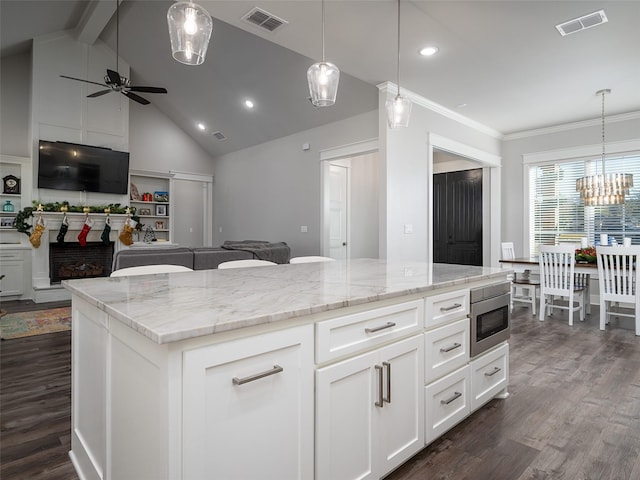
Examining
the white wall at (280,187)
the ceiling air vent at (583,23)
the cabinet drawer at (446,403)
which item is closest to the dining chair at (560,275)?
the ceiling air vent at (583,23)

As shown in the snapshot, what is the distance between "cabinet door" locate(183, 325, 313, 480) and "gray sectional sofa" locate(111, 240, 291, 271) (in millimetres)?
3596

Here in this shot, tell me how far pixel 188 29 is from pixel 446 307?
6.23ft

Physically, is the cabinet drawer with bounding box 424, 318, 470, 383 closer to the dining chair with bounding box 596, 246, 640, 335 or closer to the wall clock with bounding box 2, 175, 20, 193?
the dining chair with bounding box 596, 246, 640, 335

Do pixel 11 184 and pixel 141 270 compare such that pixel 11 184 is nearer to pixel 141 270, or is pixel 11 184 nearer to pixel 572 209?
pixel 141 270

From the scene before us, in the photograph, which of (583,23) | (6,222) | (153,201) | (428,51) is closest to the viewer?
(583,23)

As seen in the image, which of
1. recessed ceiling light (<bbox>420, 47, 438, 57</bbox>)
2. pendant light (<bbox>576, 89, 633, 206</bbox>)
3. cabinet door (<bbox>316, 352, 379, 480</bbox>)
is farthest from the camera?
pendant light (<bbox>576, 89, 633, 206</bbox>)

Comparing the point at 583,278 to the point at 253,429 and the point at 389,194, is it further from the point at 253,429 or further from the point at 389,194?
the point at 253,429

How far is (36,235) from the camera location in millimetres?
5879

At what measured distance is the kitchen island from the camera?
96 cm

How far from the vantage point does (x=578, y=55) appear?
3.71 metres

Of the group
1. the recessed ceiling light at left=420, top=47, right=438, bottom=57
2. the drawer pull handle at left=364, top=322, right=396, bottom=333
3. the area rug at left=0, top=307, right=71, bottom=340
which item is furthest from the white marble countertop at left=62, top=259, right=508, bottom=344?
the area rug at left=0, top=307, right=71, bottom=340

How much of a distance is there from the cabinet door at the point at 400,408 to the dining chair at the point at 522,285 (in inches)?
143

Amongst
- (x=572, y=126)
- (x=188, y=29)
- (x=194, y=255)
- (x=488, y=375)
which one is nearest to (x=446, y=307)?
(x=488, y=375)

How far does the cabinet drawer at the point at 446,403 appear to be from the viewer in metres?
1.78
